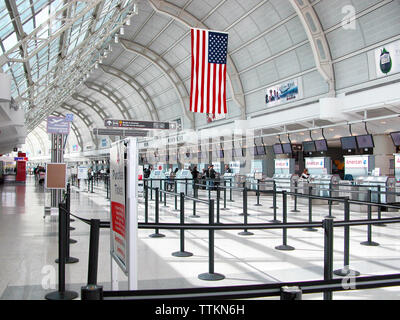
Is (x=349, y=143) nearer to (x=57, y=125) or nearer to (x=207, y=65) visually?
(x=207, y=65)

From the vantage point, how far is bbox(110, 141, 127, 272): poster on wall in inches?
128

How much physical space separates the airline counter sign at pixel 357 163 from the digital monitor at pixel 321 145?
13.6 feet

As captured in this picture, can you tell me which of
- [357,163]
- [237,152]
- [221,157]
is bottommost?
[357,163]

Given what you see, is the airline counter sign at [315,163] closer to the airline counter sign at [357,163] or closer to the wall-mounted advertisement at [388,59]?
the airline counter sign at [357,163]

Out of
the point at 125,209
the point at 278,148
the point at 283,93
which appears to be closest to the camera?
the point at 125,209

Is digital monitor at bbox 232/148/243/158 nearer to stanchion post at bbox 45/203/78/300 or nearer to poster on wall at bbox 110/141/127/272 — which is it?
stanchion post at bbox 45/203/78/300

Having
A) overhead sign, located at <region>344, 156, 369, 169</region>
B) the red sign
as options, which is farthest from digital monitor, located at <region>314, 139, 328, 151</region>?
the red sign

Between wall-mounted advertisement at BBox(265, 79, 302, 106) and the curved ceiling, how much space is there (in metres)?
0.39

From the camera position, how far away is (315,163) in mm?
21250

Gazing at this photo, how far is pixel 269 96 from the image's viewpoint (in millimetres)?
25875

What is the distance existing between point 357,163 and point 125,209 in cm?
1697

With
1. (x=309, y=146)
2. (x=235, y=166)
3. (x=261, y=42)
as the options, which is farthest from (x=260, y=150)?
(x=261, y=42)

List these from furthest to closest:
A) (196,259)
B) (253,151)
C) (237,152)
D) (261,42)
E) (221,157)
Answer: (221,157), (237,152), (253,151), (261,42), (196,259)

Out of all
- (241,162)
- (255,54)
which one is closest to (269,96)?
(255,54)
